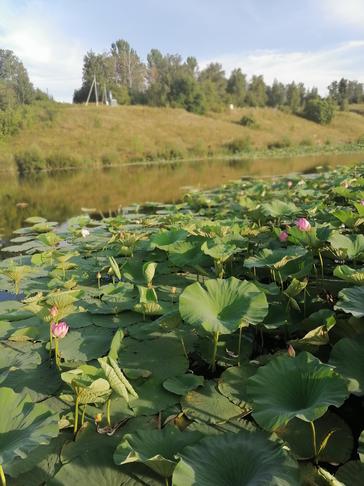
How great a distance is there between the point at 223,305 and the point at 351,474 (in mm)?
735

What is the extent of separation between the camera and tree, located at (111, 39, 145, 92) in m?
42.9

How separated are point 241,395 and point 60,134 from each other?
23663mm

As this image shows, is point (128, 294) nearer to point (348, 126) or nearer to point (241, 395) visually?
point (241, 395)

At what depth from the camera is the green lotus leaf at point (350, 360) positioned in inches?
49.0

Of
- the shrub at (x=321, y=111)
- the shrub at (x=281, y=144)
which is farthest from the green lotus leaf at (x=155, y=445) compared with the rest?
the shrub at (x=321, y=111)

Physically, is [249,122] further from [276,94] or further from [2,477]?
[2,477]

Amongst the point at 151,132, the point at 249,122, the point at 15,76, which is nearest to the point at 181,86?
the point at 249,122

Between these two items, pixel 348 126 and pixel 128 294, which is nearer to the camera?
pixel 128 294

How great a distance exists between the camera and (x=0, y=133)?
66.7ft

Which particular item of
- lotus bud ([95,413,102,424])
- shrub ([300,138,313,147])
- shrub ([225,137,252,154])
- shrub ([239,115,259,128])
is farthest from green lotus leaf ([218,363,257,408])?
shrub ([239,115,259,128])

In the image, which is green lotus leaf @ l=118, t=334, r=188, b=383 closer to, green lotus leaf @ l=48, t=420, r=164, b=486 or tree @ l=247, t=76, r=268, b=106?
green lotus leaf @ l=48, t=420, r=164, b=486

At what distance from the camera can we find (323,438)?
3.84 ft

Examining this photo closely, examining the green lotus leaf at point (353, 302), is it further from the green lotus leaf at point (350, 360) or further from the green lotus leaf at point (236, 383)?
the green lotus leaf at point (236, 383)

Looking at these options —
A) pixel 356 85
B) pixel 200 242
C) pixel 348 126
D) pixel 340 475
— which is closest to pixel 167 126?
pixel 348 126
